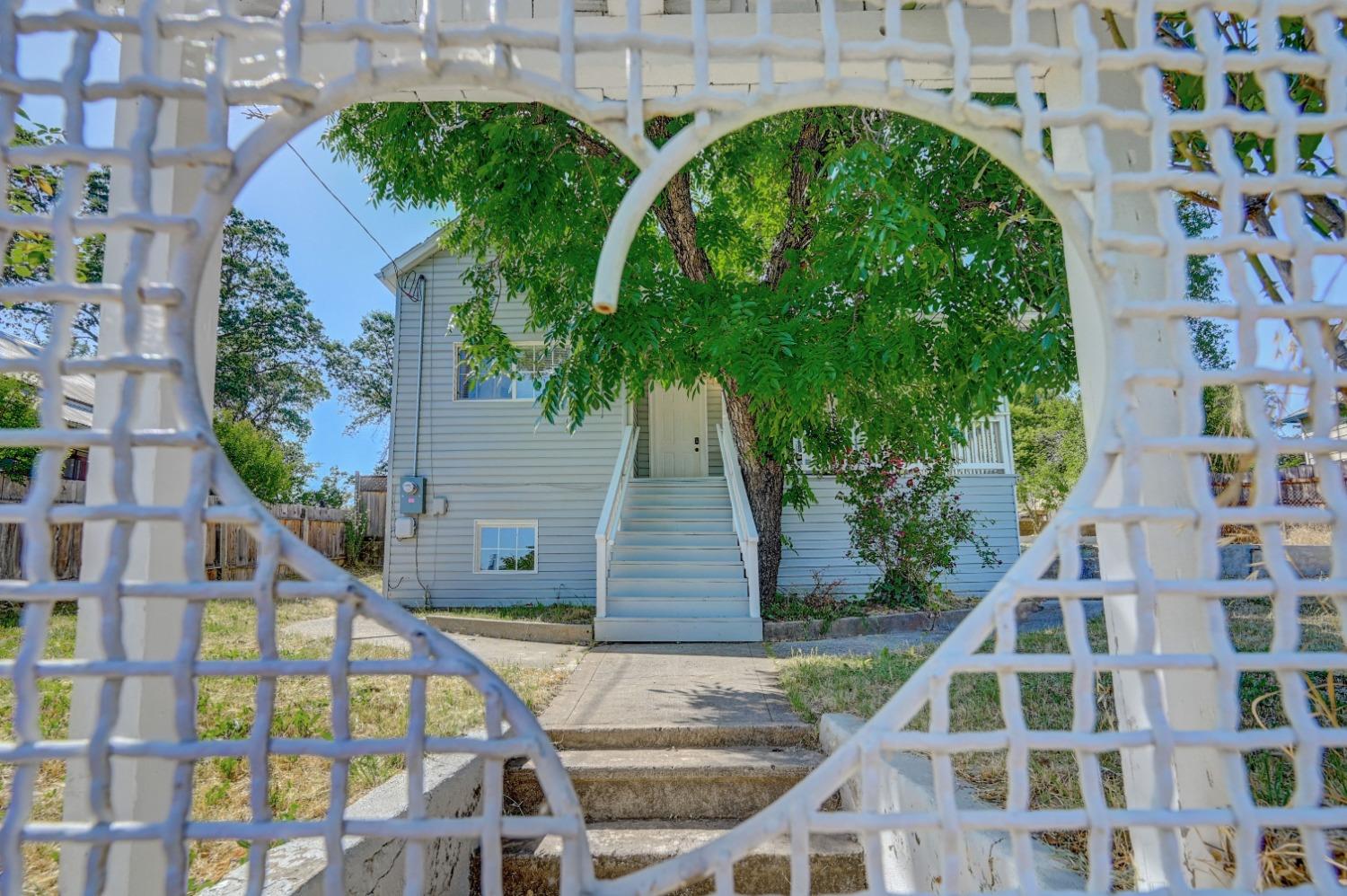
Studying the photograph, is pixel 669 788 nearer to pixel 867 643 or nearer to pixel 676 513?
pixel 867 643

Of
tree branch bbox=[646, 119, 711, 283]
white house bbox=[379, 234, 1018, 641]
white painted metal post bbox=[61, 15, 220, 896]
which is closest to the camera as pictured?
white painted metal post bbox=[61, 15, 220, 896]

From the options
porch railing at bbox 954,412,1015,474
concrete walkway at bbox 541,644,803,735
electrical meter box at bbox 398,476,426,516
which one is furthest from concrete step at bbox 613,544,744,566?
porch railing at bbox 954,412,1015,474

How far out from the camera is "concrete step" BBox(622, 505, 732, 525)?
8.34 metres

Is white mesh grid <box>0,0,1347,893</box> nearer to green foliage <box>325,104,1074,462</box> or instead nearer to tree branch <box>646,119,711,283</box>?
green foliage <box>325,104,1074,462</box>

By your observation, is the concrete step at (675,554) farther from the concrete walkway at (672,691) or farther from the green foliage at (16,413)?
the green foliage at (16,413)

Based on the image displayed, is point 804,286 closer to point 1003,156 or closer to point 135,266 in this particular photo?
point 1003,156

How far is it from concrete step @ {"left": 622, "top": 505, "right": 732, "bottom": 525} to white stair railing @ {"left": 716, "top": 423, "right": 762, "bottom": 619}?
6.7 inches

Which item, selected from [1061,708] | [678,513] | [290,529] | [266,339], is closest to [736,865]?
[1061,708]

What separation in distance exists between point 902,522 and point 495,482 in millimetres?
5098

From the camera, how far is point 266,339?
69.0ft

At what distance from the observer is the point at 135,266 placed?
1074 millimetres

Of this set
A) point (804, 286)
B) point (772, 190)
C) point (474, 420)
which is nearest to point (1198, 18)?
point (804, 286)

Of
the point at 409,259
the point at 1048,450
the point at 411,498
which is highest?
the point at 409,259

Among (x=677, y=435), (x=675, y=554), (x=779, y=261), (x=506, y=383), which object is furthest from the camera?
(x=677, y=435)
